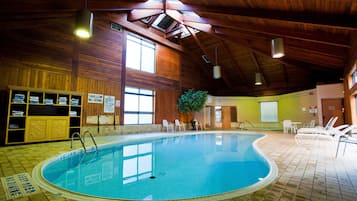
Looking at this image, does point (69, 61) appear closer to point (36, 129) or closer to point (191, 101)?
point (36, 129)

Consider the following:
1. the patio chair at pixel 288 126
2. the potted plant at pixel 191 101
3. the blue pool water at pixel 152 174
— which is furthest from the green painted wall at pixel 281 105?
the blue pool water at pixel 152 174

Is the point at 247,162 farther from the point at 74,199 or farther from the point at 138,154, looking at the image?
the point at 74,199

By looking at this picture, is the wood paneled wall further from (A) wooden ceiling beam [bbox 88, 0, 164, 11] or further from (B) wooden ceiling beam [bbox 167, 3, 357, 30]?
(B) wooden ceiling beam [bbox 167, 3, 357, 30]

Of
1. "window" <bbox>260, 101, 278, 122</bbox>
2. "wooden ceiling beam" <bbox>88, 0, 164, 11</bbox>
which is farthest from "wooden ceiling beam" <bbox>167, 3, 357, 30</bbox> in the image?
"window" <bbox>260, 101, 278, 122</bbox>

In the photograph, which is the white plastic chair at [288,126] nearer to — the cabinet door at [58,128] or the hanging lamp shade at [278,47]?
the hanging lamp shade at [278,47]

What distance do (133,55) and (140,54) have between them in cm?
47

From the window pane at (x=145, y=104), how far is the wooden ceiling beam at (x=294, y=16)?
5.77m

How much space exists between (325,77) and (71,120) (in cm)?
1301

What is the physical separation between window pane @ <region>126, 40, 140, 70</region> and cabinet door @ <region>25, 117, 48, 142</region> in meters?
4.76

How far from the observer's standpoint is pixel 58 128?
6.21 metres

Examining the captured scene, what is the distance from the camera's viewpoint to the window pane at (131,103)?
9.44m

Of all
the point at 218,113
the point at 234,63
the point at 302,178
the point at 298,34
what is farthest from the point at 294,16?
the point at 218,113

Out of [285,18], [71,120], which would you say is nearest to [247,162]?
[285,18]

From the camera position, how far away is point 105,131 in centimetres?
831
